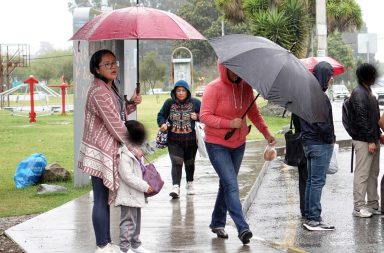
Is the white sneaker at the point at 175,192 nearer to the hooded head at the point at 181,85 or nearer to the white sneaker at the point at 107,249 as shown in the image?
the hooded head at the point at 181,85

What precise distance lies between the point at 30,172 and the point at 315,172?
607 centimetres

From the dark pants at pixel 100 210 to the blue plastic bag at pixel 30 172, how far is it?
667cm

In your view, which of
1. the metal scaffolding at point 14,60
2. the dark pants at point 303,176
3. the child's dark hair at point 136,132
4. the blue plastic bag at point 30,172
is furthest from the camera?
the metal scaffolding at point 14,60

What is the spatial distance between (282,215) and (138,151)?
12.5 ft

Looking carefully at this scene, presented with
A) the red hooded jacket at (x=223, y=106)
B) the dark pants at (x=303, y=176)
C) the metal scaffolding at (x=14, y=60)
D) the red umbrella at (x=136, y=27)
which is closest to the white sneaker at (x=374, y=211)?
the dark pants at (x=303, y=176)

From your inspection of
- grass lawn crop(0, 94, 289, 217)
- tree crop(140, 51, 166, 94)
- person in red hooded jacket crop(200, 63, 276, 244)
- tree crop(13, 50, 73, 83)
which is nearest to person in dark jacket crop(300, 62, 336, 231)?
person in red hooded jacket crop(200, 63, 276, 244)

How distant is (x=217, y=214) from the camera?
8.38m

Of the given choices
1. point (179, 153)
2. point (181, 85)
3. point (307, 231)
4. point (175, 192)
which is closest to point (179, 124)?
point (179, 153)

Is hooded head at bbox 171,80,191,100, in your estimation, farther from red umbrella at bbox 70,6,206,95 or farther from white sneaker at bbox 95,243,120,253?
white sneaker at bbox 95,243,120,253

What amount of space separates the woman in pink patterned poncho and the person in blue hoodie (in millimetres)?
3789

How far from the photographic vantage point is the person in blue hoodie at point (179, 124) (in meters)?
10.9

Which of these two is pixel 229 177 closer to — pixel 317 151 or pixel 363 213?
pixel 317 151

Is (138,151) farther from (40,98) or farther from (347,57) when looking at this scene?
(347,57)

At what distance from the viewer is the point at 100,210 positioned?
7078mm
